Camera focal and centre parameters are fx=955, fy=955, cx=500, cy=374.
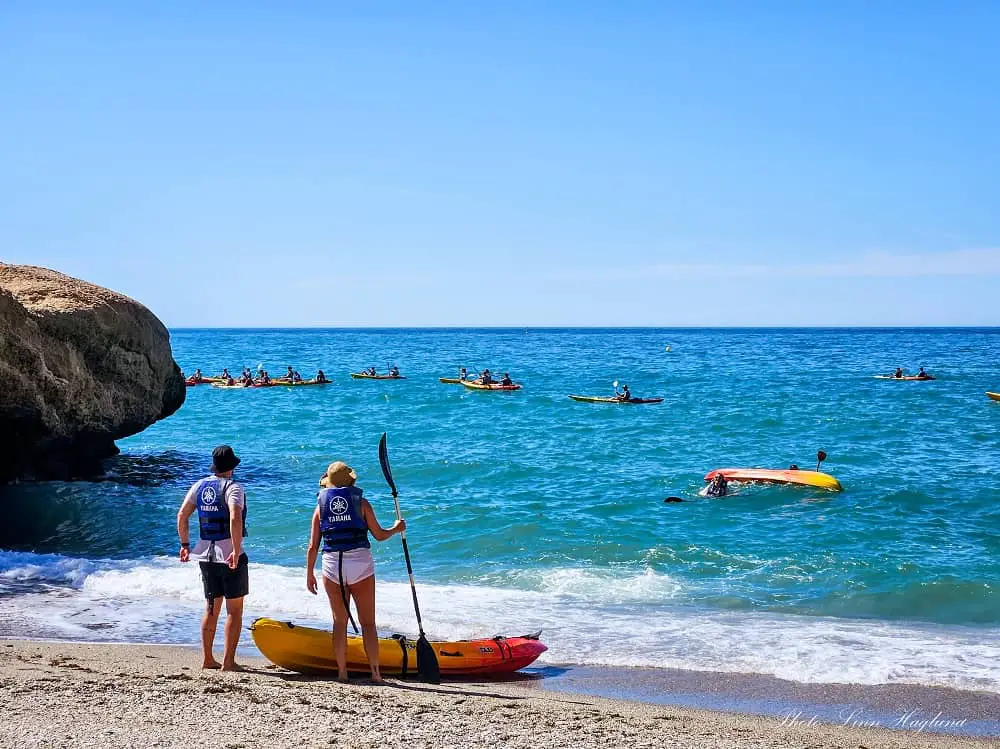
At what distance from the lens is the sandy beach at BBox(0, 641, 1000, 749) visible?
711 centimetres

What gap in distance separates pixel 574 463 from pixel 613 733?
1996 cm

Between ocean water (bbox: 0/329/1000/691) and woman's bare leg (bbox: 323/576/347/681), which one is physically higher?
woman's bare leg (bbox: 323/576/347/681)

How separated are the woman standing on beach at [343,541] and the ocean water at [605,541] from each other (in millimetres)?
3183

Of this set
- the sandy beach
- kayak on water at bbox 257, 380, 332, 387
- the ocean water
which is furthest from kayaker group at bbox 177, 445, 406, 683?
kayak on water at bbox 257, 380, 332, 387

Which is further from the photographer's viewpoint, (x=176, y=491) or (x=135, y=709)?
(x=176, y=491)

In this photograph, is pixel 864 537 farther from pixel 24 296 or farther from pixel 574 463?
pixel 24 296

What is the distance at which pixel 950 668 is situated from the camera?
1073cm

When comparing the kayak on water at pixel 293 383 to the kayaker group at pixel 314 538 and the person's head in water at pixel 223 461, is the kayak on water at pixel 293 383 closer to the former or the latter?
the kayaker group at pixel 314 538

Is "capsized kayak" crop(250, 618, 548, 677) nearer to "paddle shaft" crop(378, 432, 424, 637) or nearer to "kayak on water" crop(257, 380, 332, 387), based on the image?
"paddle shaft" crop(378, 432, 424, 637)

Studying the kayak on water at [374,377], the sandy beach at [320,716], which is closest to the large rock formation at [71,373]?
the sandy beach at [320,716]

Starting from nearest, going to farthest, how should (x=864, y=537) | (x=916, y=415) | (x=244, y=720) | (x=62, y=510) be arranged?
1. (x=244, y=720)
2. (x=864, y=537)
3. (x=62, y=510)
4. (x=916, y=415)

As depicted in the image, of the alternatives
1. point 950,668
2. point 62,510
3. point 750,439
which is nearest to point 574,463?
point 750,439

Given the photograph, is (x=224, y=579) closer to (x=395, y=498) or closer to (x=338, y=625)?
(x=338, y=625)

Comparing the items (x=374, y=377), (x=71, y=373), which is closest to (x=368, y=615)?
(x=71, y=373)
